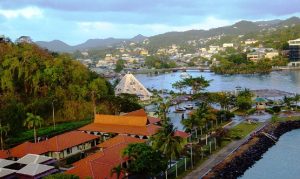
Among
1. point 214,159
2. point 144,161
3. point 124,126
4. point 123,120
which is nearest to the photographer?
point 144,161

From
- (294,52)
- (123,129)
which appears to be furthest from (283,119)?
(294,52)

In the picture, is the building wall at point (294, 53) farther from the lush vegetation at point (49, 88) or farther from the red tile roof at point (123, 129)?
the red tile roof at point (123, 129)

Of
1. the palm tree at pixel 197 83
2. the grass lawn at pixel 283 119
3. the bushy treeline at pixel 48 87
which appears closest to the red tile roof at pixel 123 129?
the bushy treeline at pixel 48 87

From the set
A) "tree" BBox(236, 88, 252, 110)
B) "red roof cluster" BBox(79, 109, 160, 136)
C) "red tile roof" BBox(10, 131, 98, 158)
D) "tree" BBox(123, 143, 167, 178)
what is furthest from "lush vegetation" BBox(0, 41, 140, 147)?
"tree" BBox(123, 143, 167, 178)

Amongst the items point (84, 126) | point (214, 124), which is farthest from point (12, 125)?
point (214, 124)

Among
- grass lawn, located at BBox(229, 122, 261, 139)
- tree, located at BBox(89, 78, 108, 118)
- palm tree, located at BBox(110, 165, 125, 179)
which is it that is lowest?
grass lawn, located at BBox(229, 122, 261, 139)

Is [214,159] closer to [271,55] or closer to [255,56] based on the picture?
[271,55]

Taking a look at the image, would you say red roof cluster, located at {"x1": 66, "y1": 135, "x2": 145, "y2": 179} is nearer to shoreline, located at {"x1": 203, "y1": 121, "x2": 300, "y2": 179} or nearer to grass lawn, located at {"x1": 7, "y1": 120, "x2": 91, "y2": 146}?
shoreline, located at {"x1": 203, "y1": 121, "x2": 300, "y2": 179}
